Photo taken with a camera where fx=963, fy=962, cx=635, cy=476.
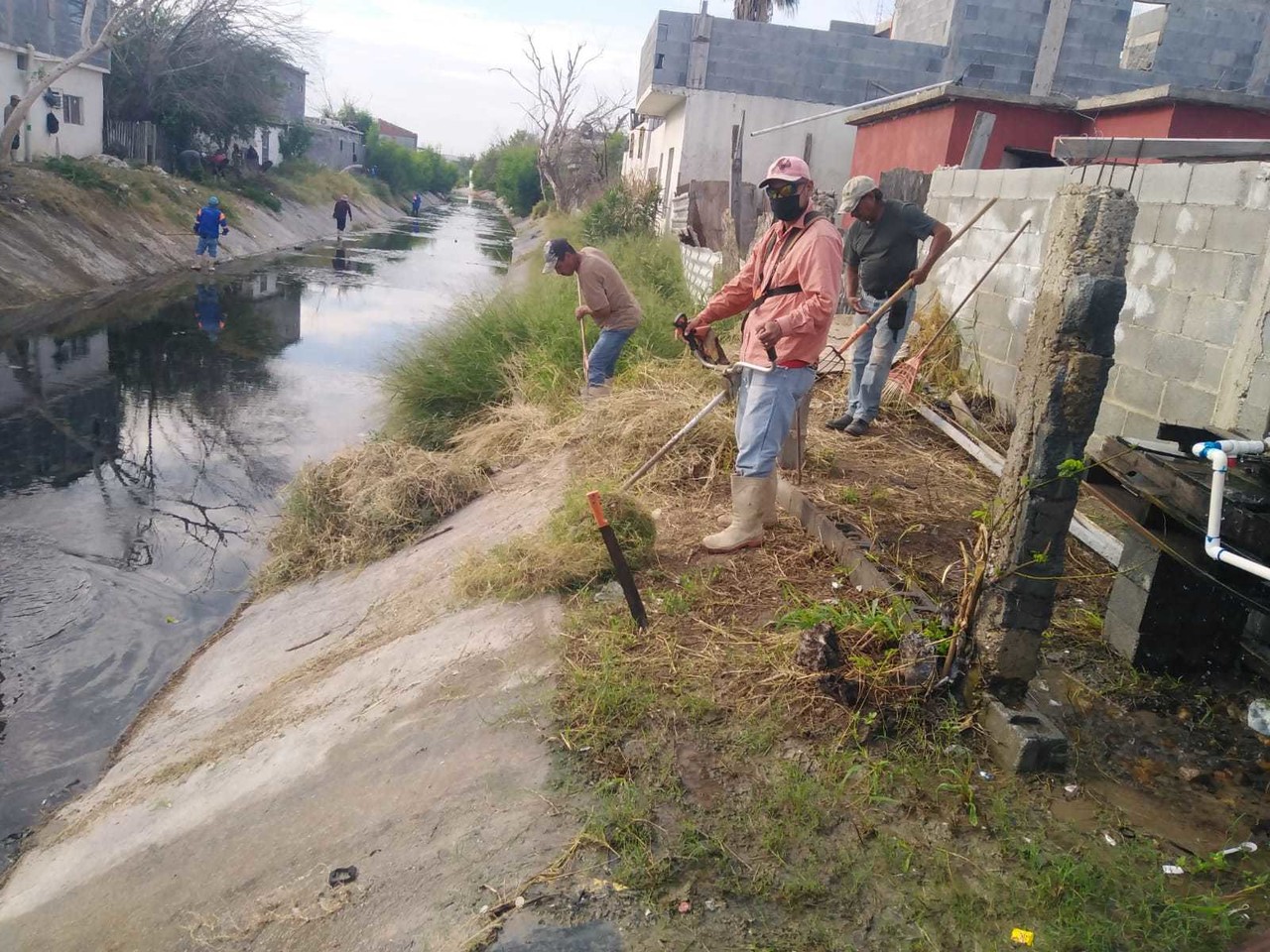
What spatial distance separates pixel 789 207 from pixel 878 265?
2.16 m

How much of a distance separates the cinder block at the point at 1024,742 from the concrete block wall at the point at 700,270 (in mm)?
8434

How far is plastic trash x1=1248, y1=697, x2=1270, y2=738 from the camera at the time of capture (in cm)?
326

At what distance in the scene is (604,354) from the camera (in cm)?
797

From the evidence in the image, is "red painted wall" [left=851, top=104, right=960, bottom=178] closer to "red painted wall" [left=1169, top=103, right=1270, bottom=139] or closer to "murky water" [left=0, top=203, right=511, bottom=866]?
"red painted wall" [left=1169, top=103, right=1270, bottom=139]

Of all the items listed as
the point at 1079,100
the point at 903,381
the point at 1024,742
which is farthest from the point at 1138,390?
the point at 1079,100

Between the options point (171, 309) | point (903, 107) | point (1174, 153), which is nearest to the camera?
point (1174, 153)

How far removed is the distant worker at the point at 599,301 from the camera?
25.0ft

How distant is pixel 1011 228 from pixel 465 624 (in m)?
5.28

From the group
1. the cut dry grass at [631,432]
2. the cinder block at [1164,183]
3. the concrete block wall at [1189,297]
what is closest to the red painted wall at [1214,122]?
the concrete block wall at [1189,297]

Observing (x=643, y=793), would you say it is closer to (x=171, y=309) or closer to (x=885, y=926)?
(x=885, y=926)

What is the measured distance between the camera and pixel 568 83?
36.0 metres

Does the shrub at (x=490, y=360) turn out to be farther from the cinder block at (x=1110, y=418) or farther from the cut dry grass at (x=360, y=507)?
the cinder block at (x=1110, y=418)

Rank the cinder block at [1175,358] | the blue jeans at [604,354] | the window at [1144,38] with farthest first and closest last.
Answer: the window at [1144,38] < the blue jeans at [604,354] < the cinder block at [1175,358]

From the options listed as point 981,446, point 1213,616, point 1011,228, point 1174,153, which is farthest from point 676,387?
point 1213,616
